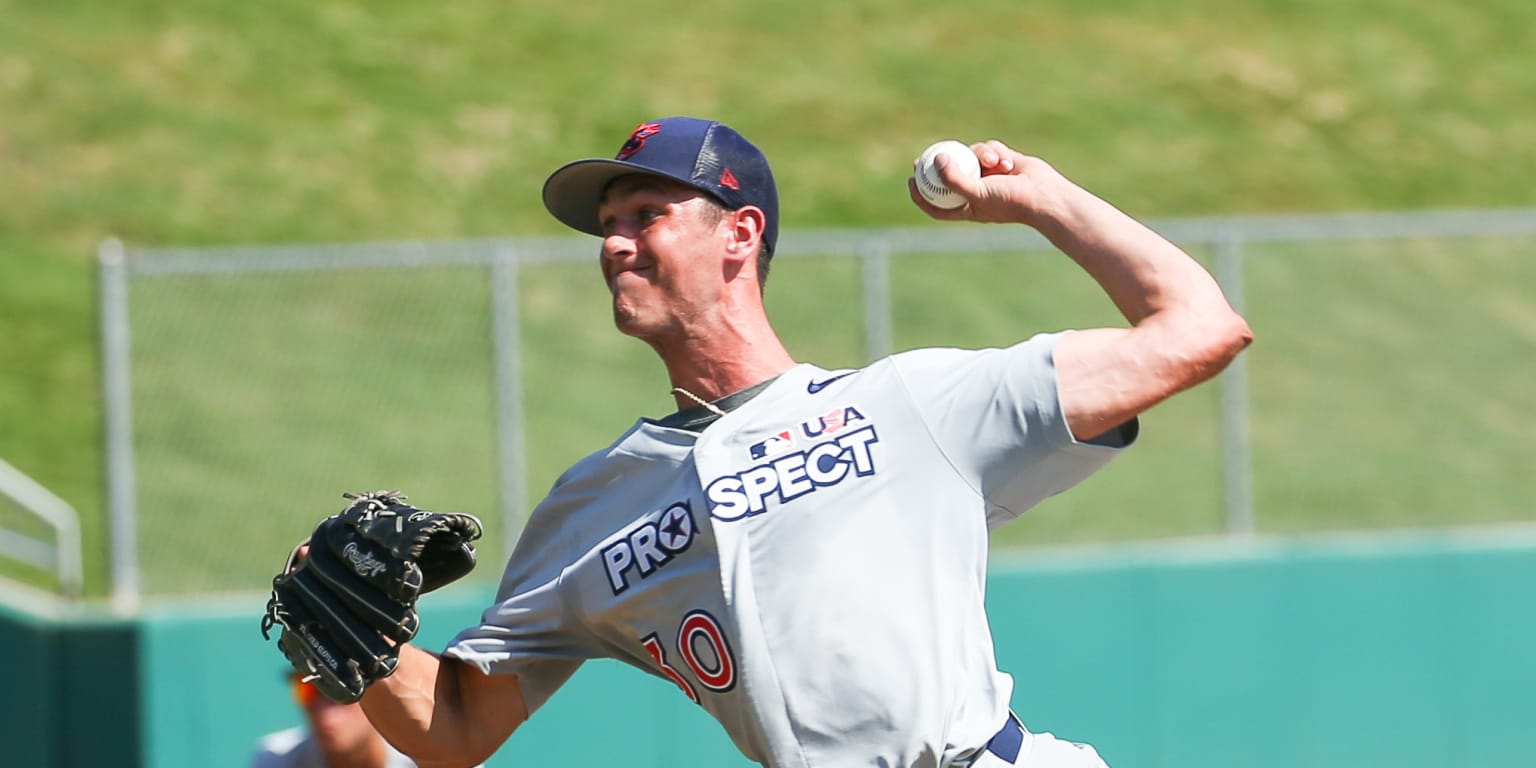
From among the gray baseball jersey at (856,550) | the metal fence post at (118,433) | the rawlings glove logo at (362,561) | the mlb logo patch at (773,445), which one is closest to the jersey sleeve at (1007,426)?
the gray baseball jersey at (856,550)

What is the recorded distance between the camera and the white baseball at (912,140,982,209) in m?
3.19

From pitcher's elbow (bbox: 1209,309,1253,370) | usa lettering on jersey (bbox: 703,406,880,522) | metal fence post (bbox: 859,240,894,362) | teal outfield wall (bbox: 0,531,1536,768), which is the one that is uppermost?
metal fence post (bbox: 859,240,894,362)

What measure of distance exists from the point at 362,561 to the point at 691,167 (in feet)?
2.93

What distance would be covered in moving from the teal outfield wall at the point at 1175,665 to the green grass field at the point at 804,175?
2.17 ft

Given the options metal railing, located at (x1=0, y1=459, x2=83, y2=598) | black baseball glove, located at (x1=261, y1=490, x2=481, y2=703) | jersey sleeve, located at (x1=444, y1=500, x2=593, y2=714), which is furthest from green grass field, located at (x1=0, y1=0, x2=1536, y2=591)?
black baseball glove, located at (x1=261, y1=490, x2=481, y2=703)

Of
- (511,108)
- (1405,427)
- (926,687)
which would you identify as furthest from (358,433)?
(511,108)

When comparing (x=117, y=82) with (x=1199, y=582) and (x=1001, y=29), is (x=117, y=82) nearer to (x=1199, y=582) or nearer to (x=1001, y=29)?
(x=1001, y=29)

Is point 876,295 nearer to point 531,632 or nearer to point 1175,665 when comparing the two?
point 1175,665

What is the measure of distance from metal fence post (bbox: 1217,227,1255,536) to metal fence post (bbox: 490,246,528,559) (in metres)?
3.20

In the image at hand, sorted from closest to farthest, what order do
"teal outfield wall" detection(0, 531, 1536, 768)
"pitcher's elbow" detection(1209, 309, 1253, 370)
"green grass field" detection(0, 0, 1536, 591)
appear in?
"pitcher's elbow" detection(1209, 309, 1253, 370)
"teal outfield wall" detection(0, 531, 1536, 768)
"green grass field" detection(0, 0, 1536, 591)

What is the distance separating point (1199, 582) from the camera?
8.25m

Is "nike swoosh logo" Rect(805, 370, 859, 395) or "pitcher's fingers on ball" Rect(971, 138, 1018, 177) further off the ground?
"pitcher's fingers on ball" Rect(971, 138, 1018, 177)

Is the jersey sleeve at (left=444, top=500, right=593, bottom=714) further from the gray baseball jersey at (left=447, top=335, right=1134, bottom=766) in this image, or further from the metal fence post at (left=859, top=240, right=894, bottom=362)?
the metal fence post at (left=859, top=240, right=894, bottom=362)

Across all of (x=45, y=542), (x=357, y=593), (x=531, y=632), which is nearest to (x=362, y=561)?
(x=357, y=593)
